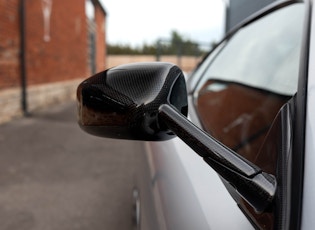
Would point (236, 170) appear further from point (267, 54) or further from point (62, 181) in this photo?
point (62, 181)

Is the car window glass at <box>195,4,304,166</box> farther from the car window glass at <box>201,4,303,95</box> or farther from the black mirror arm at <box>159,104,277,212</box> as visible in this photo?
the black mirror arm at <box>159,104,277,212</box>

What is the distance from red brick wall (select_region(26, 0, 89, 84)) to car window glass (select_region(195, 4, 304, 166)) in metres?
6.14

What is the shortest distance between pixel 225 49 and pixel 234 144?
0.70m

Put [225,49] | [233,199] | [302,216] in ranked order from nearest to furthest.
Answer: [302,216], [233,199], [225,49]

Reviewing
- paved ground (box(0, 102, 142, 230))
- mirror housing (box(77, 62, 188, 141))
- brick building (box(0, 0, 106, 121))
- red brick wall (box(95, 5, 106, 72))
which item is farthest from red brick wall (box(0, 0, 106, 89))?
mirror housing (box(77, 62, 188, 141))

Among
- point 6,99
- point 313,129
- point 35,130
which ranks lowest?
point 35,130

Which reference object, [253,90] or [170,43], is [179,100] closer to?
[253,90]

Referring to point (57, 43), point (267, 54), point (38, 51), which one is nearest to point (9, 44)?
point (38, 51)

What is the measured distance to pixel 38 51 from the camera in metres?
8.09

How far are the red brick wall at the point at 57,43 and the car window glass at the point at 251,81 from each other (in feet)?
20.2

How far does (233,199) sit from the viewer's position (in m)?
0.81

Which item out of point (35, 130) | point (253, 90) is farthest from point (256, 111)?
point (35, 130)

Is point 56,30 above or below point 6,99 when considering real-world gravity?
above

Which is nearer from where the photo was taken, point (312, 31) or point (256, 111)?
point (312, 31)
